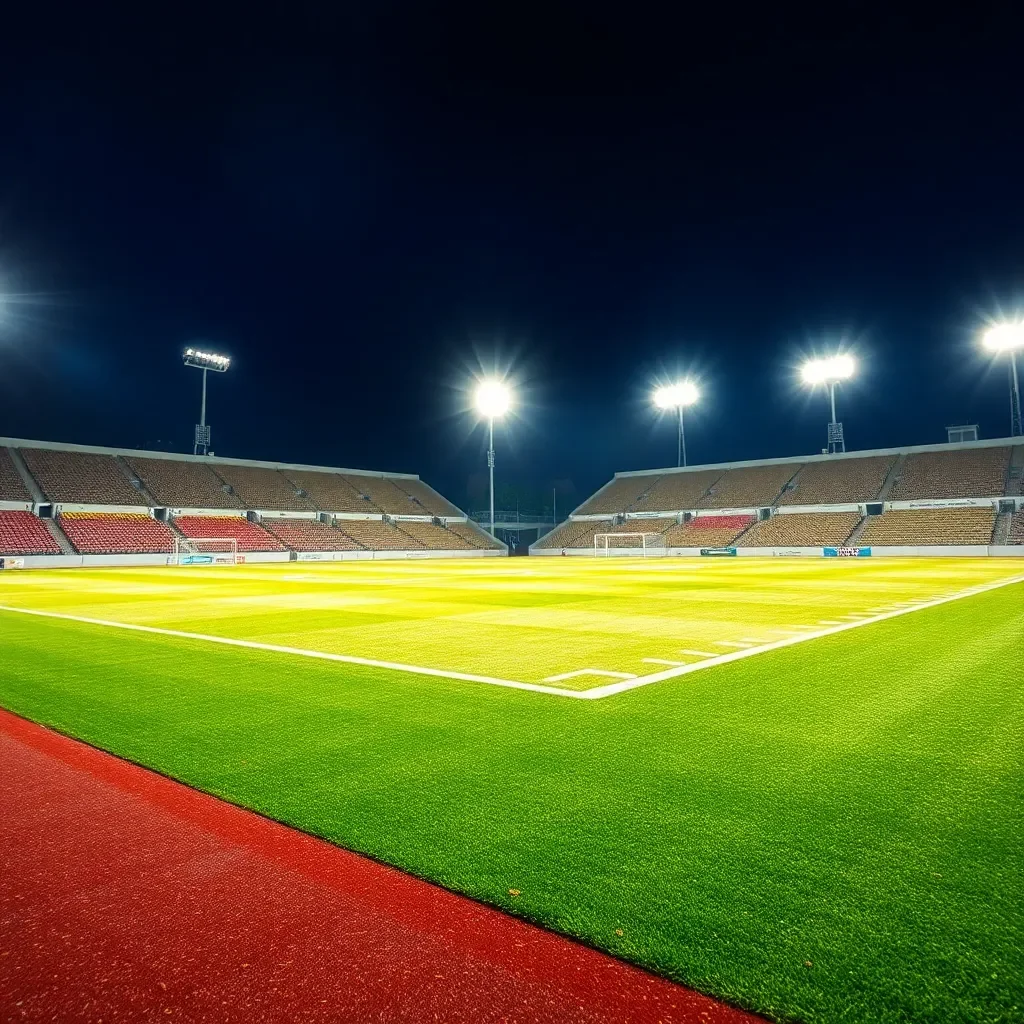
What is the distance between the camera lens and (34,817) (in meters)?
3.68

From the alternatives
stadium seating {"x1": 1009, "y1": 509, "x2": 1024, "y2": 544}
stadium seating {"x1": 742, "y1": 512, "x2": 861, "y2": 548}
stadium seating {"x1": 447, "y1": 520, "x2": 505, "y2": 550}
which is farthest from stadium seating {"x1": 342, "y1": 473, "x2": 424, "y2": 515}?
stadium seating {"x1": 1009, "y1": 509, "x2": 1024, "y2": 544}

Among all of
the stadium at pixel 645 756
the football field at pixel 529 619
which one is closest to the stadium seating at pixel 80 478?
the football field at pixel 529 619

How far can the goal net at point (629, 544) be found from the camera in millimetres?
61253

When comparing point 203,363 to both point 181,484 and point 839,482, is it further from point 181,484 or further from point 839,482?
point 839,482

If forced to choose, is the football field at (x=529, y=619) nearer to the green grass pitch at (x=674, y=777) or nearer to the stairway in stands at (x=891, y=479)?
the green grass pitch at (x=674, y=777)

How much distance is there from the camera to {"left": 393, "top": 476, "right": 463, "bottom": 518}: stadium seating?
7531 cm

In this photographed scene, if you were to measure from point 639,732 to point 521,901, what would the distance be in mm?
2500

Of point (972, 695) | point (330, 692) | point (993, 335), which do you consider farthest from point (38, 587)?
point (993, 335)

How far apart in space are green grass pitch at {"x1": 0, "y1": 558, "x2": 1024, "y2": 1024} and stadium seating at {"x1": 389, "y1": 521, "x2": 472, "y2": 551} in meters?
55.4

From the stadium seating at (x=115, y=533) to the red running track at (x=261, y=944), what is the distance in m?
48.0

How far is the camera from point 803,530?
58.2 meters

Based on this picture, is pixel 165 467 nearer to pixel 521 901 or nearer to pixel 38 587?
pixel 38 587

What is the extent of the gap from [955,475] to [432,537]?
48480 millimetres

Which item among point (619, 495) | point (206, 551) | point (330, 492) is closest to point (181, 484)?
point (206, 551)
